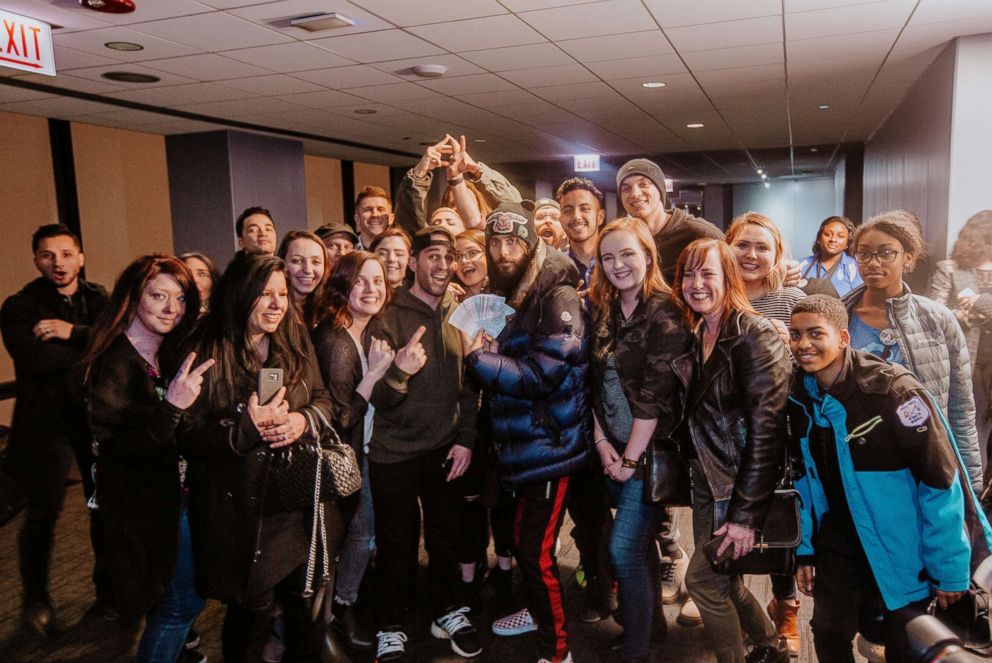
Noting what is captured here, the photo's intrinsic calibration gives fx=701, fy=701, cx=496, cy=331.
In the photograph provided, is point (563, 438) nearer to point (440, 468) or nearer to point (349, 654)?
point (440, 468)

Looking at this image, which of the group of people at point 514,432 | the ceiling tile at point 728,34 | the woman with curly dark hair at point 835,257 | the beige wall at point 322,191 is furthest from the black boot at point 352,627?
the beige wall at point 322,191

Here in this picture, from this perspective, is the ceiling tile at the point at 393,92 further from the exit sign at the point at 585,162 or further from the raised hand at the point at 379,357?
the exit sign at the point at 585,162

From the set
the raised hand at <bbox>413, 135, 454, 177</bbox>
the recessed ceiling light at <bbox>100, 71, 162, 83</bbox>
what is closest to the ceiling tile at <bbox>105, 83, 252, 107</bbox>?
the recessed ceiling light at <bbox>100, 71, 162, 83</bbox>

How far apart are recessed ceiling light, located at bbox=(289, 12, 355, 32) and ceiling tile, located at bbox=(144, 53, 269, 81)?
108 cm

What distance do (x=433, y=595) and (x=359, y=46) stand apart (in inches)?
140

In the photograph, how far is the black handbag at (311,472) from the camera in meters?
2.27

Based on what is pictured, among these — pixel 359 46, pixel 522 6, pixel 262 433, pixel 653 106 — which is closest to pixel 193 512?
pixel 262 433

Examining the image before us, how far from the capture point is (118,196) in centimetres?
825

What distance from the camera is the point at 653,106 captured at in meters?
7.63

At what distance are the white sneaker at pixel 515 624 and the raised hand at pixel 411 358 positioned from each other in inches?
47.7

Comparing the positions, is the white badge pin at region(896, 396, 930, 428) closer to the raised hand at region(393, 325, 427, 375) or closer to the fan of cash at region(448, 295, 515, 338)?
the fan of cash at region(448, 295, 515, 338)

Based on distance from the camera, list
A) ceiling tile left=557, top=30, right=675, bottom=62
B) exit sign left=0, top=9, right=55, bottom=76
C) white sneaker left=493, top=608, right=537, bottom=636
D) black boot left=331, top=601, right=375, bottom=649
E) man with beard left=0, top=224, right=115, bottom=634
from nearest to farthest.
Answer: black boot left=331, top=601, right=375, bottom=649
white sneaker left=493, top=608, right=537, bottom=636
man with beard left=0, top=224, right=115, bottom=634
exit sign left=0, top=9, right=55, bottom=76
ceiling tile left=557, top=30, right=675, bottom=62

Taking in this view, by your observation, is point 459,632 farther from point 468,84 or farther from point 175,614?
point 468,84

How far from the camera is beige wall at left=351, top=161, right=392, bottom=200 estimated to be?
12852mm
